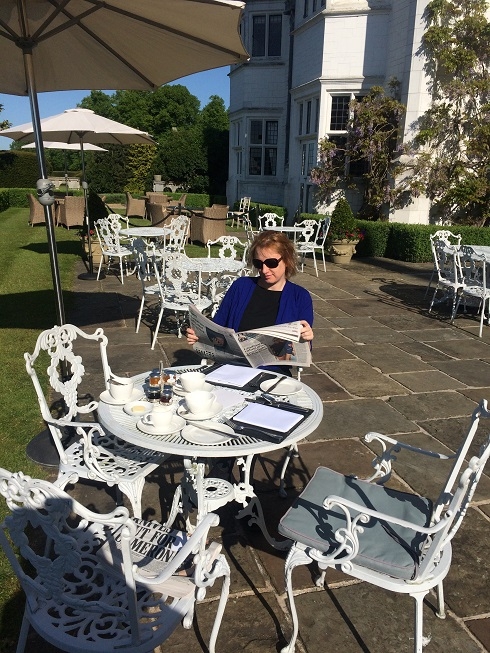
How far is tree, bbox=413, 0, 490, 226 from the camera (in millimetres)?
10773

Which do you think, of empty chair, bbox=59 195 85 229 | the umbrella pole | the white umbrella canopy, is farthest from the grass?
the white umbrella canopy

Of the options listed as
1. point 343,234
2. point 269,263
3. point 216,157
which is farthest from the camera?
point 216,157

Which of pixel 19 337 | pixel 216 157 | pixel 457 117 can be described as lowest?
pixel 19 337

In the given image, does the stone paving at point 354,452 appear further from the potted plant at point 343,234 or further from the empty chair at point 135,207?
the empty chair at point 135,207

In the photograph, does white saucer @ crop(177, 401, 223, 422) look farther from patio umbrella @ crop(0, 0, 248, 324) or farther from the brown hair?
patio umbrella @ crop(0, 0, 248, 324)

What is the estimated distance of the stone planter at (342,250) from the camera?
417 inches

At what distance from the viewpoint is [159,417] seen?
6.30 feet

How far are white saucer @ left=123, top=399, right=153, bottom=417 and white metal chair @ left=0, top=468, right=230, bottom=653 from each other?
50cm

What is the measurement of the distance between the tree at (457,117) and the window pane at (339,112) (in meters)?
2.31

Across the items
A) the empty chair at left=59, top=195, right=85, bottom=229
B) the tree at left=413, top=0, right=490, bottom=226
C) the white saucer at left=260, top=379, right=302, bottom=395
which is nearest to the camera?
the white saucer at left=260, top=379, right=302, bottom=395

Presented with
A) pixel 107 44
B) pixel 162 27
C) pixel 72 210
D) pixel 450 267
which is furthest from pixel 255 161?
pixel 162 27

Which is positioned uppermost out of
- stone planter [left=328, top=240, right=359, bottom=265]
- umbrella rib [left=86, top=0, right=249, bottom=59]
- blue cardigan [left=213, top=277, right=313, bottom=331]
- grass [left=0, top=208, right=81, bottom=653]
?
umbrella rib [left=86, top=0, right=249, bottom=59]

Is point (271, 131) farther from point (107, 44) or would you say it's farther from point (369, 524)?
point (369, 524)

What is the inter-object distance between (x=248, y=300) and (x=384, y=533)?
157 cm
